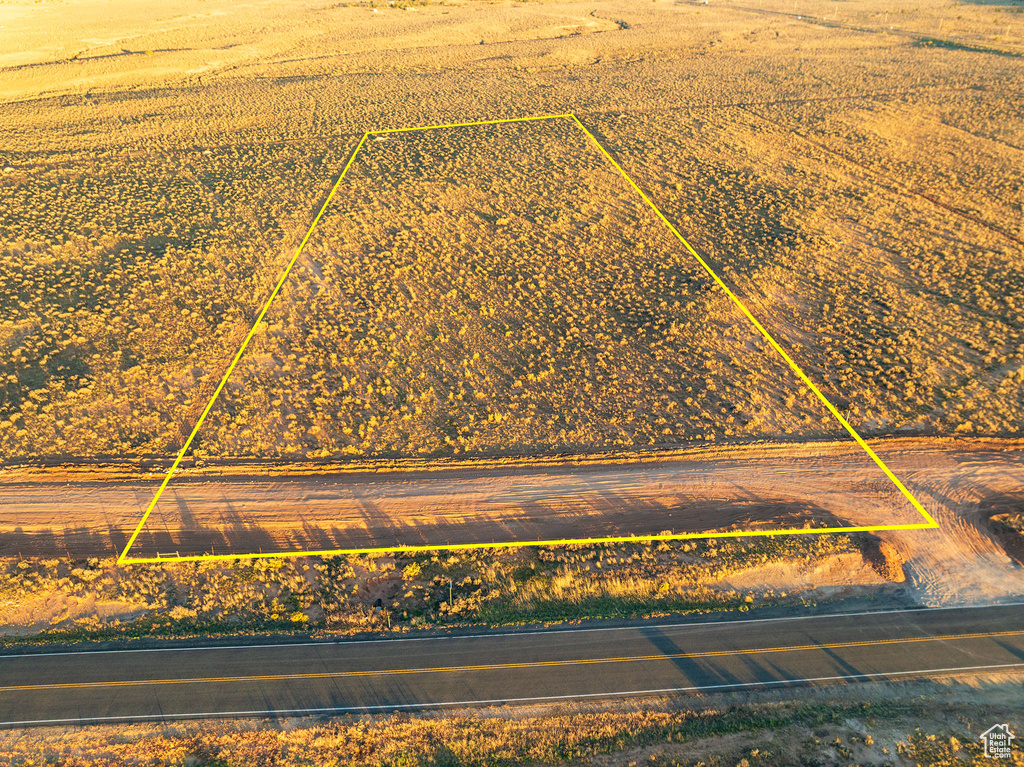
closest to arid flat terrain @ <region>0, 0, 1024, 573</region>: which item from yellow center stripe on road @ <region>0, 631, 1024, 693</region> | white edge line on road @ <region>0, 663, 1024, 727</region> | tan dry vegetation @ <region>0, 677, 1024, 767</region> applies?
yellow center stripe on road @ <region>0, 631, 1024, 693</region>

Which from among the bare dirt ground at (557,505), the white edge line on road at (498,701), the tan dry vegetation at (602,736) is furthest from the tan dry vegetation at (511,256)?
the tan dry vegetation at (602,736)

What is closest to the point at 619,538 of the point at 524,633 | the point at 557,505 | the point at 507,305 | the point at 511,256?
the point at 557,505

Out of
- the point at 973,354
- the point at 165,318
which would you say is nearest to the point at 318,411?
the point at 165,318

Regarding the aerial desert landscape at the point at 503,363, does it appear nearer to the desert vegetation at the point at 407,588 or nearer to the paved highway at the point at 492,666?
the desert vegetation at the point at 407,588

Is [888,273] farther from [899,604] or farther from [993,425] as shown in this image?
[899,604]

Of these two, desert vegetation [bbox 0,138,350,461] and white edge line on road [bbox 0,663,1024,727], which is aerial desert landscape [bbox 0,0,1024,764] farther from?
white edge line on road [bbox 0,663,1024,727]
